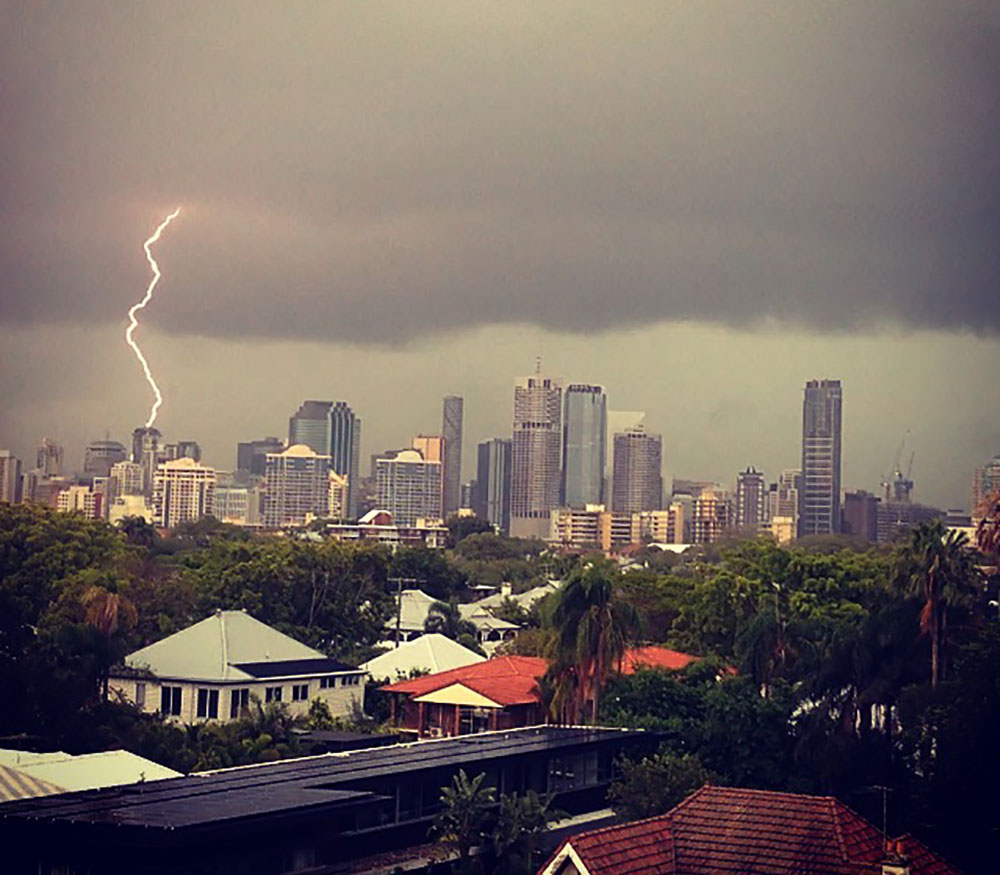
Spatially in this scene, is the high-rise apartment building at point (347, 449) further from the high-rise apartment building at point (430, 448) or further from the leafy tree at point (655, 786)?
the leafy tree at point (655, 786)

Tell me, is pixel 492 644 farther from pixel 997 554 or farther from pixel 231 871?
pixel 231 871

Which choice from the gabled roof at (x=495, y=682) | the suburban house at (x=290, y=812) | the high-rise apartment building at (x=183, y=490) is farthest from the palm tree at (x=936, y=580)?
the high-rise apartment building at (x=183, y=490)

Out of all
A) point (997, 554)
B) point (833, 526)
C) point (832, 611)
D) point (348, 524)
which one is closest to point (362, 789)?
point (997, 554)

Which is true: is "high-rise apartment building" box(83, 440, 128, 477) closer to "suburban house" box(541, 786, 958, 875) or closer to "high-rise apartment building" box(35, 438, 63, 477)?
"high-rise apartment building" box(35, 438, 63, 477)

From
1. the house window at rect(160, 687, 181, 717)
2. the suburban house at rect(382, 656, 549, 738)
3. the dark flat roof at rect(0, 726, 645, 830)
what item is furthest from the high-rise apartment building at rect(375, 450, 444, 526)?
the dark flat roof at rect(0, 726, 645, 830)

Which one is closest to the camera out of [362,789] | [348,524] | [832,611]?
[362,789]
